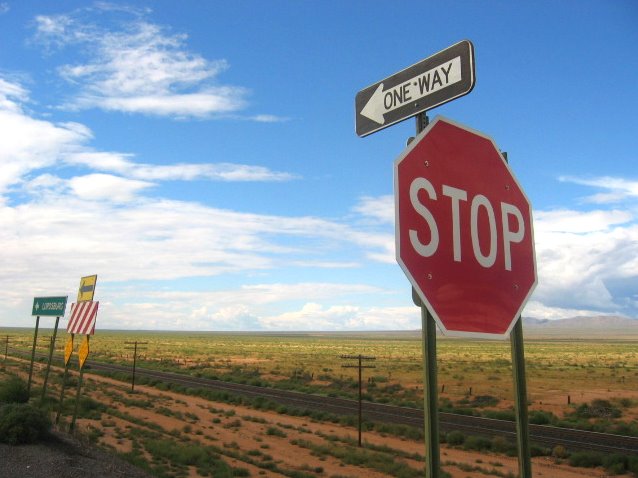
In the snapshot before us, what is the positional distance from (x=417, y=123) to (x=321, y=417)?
102ft

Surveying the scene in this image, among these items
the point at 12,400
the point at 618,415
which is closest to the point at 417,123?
the point at 12,400

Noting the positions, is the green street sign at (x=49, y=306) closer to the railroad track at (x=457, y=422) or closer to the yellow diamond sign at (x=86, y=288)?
the yellow diamond sign at (x=86, y=288)

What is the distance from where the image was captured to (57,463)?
38.6 ft

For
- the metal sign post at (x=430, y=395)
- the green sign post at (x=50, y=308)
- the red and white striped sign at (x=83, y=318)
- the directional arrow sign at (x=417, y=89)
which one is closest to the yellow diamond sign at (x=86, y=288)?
the red and white striped sign at (x=83, y=318)

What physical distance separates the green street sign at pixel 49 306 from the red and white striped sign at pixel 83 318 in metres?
2.55

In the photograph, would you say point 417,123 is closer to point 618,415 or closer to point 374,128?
point 374,128

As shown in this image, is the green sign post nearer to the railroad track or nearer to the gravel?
the gravel

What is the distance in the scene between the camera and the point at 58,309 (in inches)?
802

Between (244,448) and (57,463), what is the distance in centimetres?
1222

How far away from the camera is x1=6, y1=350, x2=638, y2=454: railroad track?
24500mm

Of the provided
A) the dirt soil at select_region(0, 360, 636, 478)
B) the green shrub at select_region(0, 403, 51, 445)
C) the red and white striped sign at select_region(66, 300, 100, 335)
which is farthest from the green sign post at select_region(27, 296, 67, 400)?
the green shrub at select_region(0, 403, 51, 445)

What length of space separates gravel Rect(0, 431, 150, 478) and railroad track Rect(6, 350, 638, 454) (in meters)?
18.3

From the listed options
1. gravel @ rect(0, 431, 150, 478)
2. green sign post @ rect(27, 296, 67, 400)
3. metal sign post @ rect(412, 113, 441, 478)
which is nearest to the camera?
metal sign post @ rect(412, 113, 441, 478)

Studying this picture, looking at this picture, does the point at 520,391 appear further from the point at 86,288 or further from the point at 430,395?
the point at 86,288
